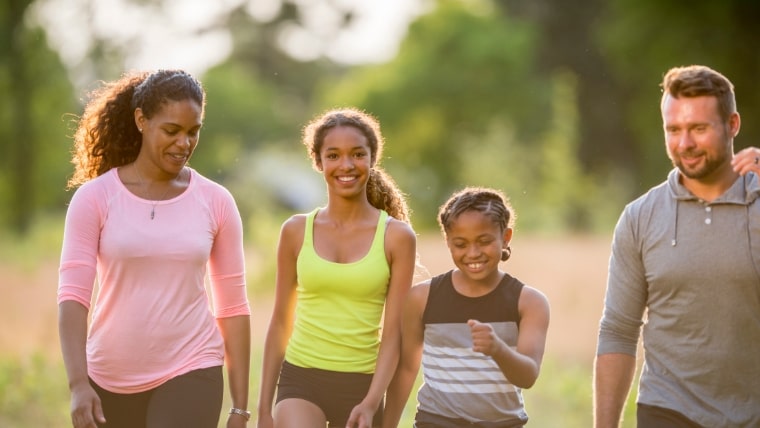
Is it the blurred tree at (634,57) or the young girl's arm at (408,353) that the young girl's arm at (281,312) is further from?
the blurred tree at (634,57)

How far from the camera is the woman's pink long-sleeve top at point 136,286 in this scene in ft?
16.6

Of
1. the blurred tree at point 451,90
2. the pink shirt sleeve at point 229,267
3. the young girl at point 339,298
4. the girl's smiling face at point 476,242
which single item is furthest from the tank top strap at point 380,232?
the blurred tree at point 451,90

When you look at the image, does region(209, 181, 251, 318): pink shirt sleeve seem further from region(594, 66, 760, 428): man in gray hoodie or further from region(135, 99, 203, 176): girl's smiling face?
region(594, 66, 760, 428): man in gray hoodie

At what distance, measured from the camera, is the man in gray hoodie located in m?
4.91

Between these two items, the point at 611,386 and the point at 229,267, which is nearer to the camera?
the point at 611,386

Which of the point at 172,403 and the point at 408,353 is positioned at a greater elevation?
the point at 408,353

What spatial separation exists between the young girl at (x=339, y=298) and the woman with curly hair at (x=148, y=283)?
395mm

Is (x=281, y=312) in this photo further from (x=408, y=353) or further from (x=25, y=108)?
(x=25, y=108)

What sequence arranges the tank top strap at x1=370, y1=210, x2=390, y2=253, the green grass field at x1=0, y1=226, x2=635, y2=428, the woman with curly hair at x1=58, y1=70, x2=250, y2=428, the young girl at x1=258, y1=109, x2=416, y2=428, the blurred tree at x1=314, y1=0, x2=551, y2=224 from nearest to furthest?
1. the woman with curly hair at x1=58, y1=70, x2=250, y2=428
2. the young girl at x1=258, y1=109, x2=416, y2=428
3. the tank top strap at x1=370, y1=210, x2=390, y2=253
4. the green grass field at x1=0, y1=226, x2=635, y2=428
5. the blurred tree at x1=314, y1=0, x2=551, y2=224

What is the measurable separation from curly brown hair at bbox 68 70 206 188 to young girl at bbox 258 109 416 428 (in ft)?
2.38

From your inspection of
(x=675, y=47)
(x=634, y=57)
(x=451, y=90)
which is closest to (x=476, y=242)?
(x=675, y=47)

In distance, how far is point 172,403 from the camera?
4.97m

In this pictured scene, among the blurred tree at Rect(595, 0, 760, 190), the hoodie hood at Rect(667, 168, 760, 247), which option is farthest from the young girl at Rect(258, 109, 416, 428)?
the blurred tree at Rect(595, 0, 760, 190)

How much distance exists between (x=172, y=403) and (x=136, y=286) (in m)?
0.47
